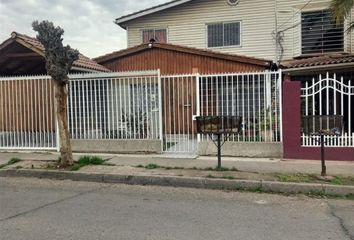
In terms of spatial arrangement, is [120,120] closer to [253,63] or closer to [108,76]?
[108,76]

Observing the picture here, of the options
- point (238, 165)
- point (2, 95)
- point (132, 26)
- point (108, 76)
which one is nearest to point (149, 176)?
point (238, 165)

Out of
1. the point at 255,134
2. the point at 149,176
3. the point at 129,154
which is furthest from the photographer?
the point at 129,154

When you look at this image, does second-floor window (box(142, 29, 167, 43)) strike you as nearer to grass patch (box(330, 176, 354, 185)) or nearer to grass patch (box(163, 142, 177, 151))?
grass patch (box(163, 142, 177, 151))

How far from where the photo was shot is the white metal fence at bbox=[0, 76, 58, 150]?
11.8m

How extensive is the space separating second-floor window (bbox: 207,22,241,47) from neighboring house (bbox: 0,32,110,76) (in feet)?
17.2

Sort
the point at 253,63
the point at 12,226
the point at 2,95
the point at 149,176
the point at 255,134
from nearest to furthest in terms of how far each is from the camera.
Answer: the point at 12,226
the point at 149,176
the point at 255,134
the point at 2,95
the point at 253,63

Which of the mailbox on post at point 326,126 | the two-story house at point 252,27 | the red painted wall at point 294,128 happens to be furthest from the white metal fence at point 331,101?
the two-story house at point 252,27

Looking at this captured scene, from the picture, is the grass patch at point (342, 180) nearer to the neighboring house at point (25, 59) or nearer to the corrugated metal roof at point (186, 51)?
the corrugated metal roof at point (186, 51)

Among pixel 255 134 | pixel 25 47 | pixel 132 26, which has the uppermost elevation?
pixel 132 26

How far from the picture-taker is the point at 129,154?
1111 centimetres

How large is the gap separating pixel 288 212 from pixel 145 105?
5.86 metres

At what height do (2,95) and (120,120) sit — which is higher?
(2,95)

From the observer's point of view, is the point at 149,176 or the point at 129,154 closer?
the point at 149,176

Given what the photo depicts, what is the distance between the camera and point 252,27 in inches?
675
